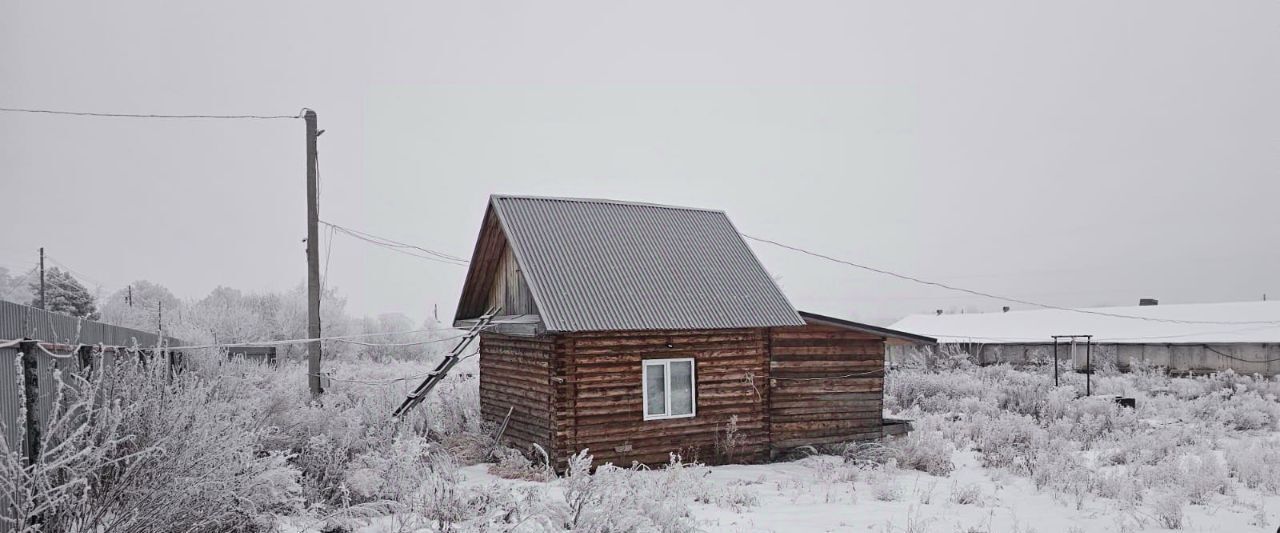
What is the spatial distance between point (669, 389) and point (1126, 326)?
3230 centimetres

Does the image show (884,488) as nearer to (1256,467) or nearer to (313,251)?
(1256,467)

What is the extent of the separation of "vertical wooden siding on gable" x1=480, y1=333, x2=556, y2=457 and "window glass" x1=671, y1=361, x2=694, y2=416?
2224 mm

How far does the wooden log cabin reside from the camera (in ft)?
43.7

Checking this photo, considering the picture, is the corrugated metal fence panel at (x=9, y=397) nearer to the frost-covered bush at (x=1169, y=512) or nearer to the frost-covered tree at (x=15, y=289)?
the frost-covered bush at (x=1169, y=512)

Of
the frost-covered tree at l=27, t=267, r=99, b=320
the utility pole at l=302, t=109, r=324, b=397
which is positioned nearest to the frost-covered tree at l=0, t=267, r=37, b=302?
the frost-covered tree at l=27, t=267, r=99, b=320

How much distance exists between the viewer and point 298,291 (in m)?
49.6

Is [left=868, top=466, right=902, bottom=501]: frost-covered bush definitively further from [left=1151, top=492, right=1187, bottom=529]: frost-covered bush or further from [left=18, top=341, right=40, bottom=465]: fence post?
[left=18, top=341, right=40, bottom=465]: fence post

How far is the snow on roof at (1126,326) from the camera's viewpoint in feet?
108

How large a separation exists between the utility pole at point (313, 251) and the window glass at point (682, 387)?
21.5 feet

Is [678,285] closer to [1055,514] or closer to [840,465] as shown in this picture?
[840,465]

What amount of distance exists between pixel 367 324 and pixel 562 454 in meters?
46.2

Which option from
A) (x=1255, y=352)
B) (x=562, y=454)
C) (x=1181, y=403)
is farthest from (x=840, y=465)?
(x=1255, y=352)

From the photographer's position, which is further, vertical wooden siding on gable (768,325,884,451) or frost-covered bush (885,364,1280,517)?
vertical wooden siding on gable (768,325,884,451)

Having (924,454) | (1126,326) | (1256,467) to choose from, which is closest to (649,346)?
(924,454)
